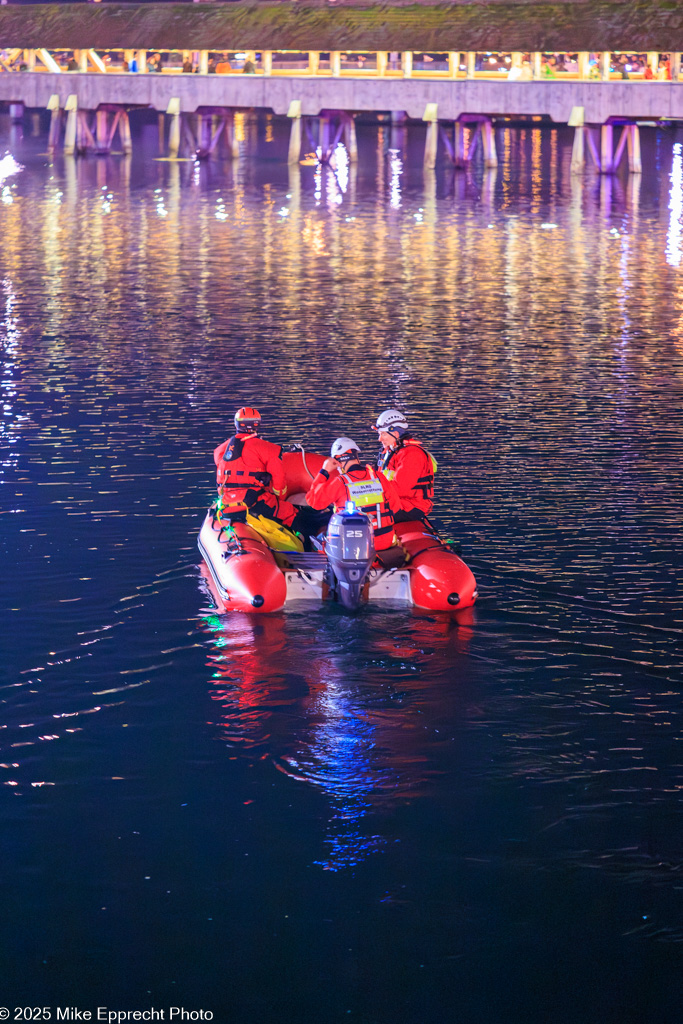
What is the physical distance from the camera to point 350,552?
1164cm

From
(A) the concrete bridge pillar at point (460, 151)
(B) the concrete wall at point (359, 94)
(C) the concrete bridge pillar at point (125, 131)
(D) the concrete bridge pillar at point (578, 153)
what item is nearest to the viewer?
(B) the concrete wall at point (359, 94)

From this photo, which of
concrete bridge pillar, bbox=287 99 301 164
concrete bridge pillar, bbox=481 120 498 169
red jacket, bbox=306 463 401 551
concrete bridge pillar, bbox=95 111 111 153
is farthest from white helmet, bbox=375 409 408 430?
concrete bridge pillar, bbox=95 111 111 153

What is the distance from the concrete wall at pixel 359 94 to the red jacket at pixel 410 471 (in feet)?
124

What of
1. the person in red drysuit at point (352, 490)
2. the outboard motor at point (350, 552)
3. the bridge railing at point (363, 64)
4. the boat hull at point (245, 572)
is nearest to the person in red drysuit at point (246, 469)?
the boat hull at point (245, 572)

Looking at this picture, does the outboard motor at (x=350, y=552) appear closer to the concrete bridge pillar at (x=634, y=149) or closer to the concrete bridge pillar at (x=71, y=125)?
the concrete bridge pillar at (x=634, y=149)

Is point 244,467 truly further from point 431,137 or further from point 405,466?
point 431,137

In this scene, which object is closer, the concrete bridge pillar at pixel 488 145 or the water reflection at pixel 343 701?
the water reflection at pixel 343 701

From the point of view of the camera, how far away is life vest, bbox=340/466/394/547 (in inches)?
480

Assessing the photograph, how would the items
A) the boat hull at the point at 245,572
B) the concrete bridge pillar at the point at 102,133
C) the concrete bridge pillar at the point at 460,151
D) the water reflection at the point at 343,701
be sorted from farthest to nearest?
the concrete bridge pillar at the point at 102,133 → the concrete bridge pillar at the point at 460,151 → the boat hull at the point at 245,572 → the water reflection at the point at 343,701

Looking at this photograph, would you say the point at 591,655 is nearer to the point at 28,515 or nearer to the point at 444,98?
the point at 28,515

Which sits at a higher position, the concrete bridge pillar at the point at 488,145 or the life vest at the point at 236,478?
the concrete bridge pillar at the point at 488,145

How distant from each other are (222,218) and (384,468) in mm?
29235

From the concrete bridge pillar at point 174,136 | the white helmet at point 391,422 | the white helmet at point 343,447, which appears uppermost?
the concrete bridge pillar at point 174,136

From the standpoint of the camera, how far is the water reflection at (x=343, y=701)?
9.17m
